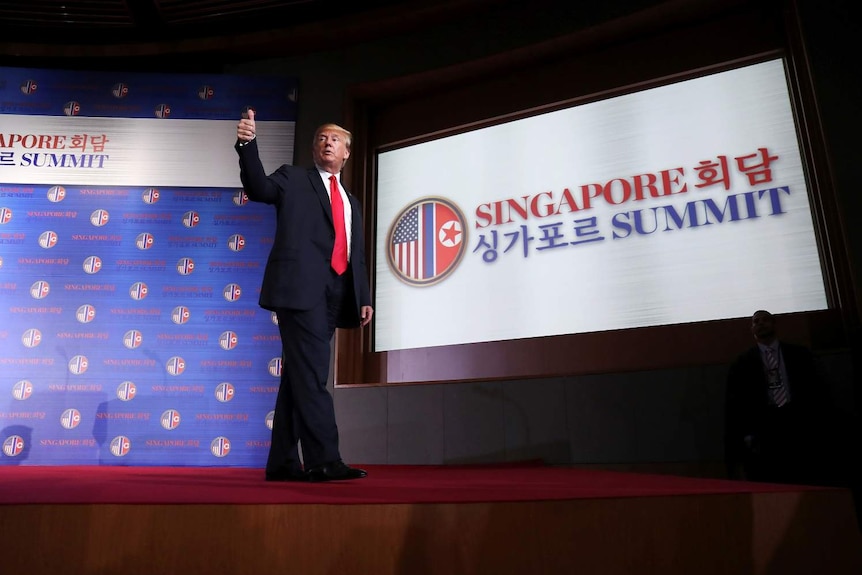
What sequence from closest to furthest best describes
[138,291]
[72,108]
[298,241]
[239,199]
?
[298,241]
[138,291]
[239,199]
[72,108]

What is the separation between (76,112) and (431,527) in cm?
452

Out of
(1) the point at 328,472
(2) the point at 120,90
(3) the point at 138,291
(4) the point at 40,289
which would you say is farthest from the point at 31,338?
(1) the point at 328,472

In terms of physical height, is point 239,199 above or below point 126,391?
above

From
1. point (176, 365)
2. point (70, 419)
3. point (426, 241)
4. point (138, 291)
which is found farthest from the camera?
point (426, 241)

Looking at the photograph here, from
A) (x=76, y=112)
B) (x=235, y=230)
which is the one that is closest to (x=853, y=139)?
(x=235, y=230)

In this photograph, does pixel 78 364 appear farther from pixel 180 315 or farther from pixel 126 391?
pixel 180 315

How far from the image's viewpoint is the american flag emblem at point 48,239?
4039 millimetres

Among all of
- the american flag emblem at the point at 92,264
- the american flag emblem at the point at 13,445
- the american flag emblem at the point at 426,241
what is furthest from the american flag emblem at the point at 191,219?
the american flag emblem at the point at 13,445

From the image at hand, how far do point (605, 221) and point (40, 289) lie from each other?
370cm

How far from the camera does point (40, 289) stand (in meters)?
3.95

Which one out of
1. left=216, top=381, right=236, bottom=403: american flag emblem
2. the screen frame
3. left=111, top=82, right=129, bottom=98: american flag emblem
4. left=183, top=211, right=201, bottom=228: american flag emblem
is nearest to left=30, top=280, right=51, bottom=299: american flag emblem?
left=183, top=211, right=201, bottom=228: american flag emblem

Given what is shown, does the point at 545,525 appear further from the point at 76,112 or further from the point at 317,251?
the point at 76,112

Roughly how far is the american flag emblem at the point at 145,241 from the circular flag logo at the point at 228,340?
2.74 ft

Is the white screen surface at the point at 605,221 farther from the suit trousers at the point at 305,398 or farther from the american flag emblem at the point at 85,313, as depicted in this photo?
the suit trousers at the point at 305,398
